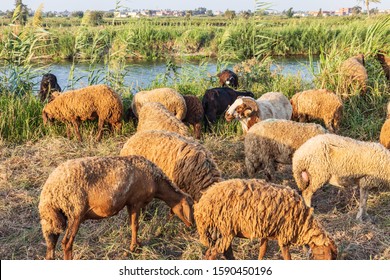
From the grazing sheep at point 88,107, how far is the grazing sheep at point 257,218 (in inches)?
163

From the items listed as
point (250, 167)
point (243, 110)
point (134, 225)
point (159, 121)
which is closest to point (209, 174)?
point (134, 225)

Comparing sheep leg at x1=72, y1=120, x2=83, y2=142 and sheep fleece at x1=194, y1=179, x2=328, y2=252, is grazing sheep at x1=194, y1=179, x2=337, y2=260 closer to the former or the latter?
sheep fleece at x1=194, y1=179, x2=328, y2=252

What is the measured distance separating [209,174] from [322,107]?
377 centimetres

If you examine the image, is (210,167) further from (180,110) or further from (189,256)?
(180,110)

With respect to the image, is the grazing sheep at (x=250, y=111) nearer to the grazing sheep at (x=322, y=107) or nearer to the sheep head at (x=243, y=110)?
the sheep head at (x=243, y=110)

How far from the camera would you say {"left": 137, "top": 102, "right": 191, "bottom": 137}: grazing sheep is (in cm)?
619

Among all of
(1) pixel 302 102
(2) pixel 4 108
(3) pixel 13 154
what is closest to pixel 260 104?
(1) pixel 302 102

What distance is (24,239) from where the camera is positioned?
479 centimetres

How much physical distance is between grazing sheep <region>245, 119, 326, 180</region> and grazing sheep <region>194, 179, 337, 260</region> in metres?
1.92

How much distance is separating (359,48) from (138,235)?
7706mm

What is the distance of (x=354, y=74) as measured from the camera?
9.29 m

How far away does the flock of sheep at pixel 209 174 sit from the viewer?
3.93m

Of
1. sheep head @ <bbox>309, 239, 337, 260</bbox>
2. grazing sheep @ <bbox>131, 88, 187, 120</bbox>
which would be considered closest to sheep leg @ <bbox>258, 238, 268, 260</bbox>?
sheep head @ <bbox>309, 239, 337, 260</bbox>

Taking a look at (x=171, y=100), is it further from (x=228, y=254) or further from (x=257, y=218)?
(x=257, y=218)
